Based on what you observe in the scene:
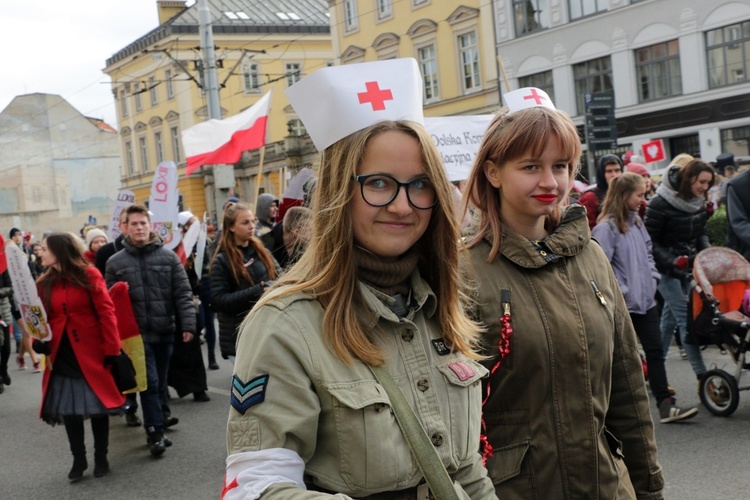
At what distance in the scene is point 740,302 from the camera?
691 centimetres

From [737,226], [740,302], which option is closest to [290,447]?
[740,302]

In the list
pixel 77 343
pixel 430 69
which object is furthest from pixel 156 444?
pixel 430 69

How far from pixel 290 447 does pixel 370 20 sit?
133ft

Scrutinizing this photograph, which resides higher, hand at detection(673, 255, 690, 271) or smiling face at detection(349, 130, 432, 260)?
smiling face at detection(349, 130, 432, 260)

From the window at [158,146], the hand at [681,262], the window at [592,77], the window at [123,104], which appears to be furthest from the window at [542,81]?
the window at [123,104]

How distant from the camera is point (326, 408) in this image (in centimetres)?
180

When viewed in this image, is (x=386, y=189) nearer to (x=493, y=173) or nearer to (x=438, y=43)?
(x=493, y=173)

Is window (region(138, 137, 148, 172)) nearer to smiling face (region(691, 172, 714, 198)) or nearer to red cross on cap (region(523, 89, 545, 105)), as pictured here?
smiling face (region(691, 172, 714, 198))

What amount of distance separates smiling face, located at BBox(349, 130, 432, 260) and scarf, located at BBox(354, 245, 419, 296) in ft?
0.07

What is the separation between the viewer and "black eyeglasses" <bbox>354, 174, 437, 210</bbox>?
1974 millimetres

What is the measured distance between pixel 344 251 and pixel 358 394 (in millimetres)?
326

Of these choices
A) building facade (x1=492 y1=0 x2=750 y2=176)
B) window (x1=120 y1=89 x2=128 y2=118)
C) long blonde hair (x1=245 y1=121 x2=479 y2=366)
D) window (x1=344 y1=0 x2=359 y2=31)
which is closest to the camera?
long blonde hair (x1=245 y1=121 x2=479 y2=366)

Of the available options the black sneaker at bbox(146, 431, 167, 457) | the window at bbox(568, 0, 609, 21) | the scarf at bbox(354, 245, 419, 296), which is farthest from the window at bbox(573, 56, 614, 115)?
the scarf at bbox(354, 245, 419, 296)

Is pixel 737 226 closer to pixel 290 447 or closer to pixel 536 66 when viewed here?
pixel 290 447
